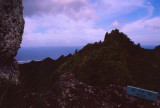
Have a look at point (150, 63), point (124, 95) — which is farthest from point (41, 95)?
point (150, 63)

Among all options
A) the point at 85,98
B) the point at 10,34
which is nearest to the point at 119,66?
the point at 85,98

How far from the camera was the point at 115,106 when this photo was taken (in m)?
5.86

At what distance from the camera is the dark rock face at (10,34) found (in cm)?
552

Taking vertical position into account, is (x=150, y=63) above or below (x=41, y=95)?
above

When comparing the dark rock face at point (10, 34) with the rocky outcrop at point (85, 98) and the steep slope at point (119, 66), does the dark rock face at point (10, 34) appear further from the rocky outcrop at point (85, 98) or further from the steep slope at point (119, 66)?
the steep slope at point (119, 66)

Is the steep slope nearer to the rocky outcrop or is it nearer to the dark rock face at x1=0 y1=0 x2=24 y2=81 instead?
the rocky outcrop

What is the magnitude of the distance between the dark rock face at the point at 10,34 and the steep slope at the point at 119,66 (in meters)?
4.43

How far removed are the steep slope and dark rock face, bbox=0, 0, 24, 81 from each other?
174 inches

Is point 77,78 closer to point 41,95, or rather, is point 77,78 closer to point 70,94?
point 70,94

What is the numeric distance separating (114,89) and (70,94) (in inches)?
105

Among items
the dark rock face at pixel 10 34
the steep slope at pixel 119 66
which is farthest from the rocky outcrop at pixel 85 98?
the dark rock face at pixel 10 34

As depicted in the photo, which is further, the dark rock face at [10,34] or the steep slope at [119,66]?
the steep slope at [119,66]

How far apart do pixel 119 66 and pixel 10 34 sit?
23.3ft

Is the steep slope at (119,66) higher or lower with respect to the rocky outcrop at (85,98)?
higher
